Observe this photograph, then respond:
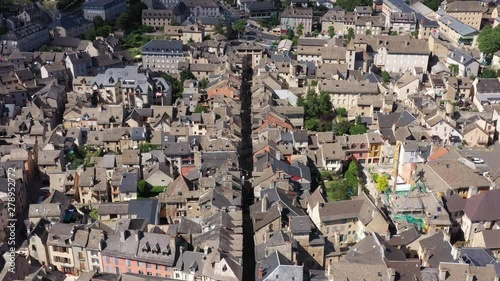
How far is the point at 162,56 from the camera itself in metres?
104

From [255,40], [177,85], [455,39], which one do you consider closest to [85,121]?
[177,85]

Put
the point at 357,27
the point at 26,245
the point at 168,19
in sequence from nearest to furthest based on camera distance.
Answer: the point at 26,245, the point at 357,27, the point at 168,19

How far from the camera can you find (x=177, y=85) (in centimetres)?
9556

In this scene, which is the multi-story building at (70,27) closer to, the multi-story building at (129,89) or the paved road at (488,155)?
the multi-story building at (129,89)

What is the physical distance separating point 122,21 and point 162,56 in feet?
103

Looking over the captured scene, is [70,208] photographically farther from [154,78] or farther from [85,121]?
[154,78]

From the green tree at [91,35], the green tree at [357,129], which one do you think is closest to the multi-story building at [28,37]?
the green tree at [91,35]

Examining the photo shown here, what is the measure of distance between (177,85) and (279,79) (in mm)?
17834

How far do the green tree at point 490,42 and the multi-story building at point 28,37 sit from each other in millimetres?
90341

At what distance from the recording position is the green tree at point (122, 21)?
425ft

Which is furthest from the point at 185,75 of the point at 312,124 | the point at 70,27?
the point at 70,27

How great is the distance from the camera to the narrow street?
55.2m

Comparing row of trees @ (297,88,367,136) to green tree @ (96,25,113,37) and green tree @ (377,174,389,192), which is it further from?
green tree @ (96,25,113,37)

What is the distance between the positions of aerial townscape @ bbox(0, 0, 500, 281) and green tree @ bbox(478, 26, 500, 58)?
0.41m
